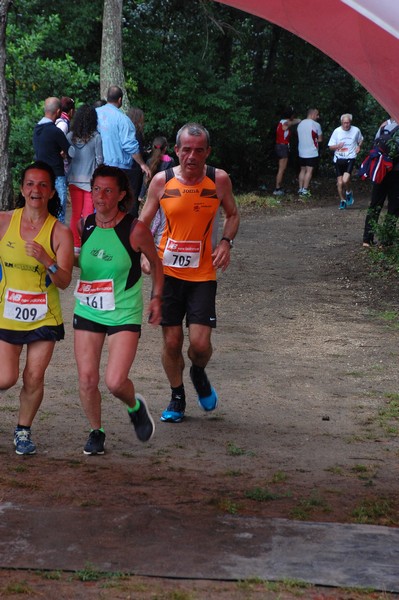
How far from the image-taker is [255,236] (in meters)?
18.1

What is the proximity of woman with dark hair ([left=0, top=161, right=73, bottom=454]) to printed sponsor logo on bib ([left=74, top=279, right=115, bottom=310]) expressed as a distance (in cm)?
15

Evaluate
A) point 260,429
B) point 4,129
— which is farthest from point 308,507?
point 4,129

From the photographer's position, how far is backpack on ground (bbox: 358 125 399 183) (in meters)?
14.6

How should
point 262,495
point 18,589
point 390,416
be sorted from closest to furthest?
point 18,589
point 262,495
point 390,416

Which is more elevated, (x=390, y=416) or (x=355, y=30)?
(x=355, y=30)

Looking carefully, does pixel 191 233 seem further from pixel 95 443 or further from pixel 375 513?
pixel 375 513

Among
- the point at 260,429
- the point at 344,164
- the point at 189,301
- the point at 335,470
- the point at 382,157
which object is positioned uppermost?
the point at 382,157

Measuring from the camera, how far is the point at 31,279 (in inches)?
253

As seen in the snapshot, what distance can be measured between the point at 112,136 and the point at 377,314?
411 cm

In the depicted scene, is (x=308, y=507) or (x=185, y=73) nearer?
(x=308, y=507)

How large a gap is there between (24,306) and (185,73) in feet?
60.6

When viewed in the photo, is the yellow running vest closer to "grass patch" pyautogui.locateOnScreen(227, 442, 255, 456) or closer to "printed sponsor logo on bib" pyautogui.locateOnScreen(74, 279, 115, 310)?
"printed sponsor logo on bib" pyautogui.locateOnScreen(74, 279, 115, 310)

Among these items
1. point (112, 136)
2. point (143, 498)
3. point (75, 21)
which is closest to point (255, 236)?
point (112, 136)

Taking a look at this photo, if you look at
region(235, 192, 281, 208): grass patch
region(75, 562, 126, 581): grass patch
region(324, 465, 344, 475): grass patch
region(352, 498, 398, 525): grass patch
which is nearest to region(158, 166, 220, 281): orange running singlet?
region(324, 465, 344, 475): grass patch
